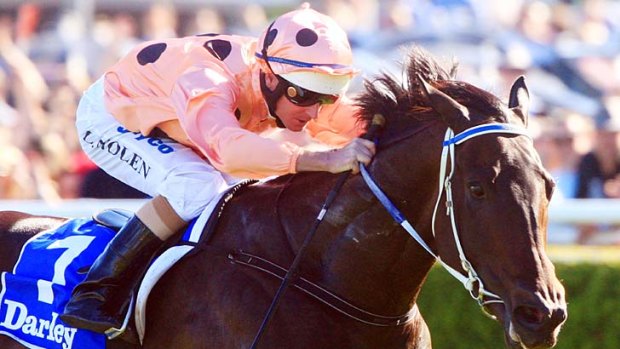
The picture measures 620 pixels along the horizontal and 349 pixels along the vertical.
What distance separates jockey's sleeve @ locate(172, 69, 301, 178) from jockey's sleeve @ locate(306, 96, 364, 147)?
0.38m

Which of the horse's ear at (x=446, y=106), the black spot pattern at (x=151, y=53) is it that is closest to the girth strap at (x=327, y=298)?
the horse's ear at (x=446, y=106)

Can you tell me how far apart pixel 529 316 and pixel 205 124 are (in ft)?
3.94

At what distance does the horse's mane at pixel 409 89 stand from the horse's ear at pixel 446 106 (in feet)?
0.23

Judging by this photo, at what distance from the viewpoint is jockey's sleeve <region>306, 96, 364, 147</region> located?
4281 millimetres

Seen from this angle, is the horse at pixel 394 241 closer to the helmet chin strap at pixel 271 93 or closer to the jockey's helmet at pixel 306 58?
the jockey's helmet at pixel 306 58

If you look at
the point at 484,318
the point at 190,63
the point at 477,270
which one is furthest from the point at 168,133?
the point at 484,318

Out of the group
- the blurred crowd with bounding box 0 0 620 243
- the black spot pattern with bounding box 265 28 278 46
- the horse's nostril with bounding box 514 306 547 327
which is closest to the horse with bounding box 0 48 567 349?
the horse's nostril with bounding box 514 306 547 327

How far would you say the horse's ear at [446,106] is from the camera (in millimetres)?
3648

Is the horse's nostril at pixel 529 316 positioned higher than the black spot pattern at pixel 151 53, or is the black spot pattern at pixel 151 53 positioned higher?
the black spot pattern at pixel 151 53

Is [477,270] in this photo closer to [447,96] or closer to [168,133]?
[447,96]

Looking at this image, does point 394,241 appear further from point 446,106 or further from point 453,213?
point 446,106

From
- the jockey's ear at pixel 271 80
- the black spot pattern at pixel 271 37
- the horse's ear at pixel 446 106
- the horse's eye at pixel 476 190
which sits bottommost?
the horse's eye at pixel 476 190

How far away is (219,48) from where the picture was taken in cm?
429

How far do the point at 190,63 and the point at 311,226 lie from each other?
0.76m
